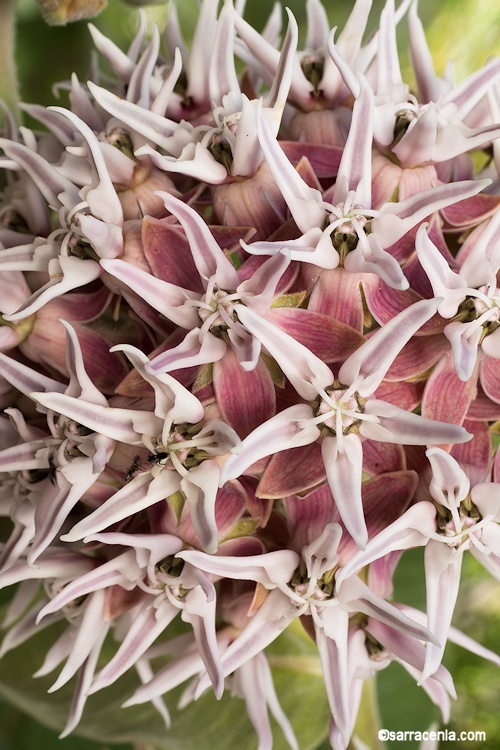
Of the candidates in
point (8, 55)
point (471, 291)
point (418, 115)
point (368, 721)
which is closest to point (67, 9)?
point (8, 55)

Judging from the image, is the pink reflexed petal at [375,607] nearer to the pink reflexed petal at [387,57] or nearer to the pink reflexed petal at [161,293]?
the pink reflexed petal at [161,293]

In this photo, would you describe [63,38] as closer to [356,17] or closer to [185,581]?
[356,17]

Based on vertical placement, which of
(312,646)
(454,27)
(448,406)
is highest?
(454,27)

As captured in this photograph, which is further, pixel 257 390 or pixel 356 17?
pixel 356 17

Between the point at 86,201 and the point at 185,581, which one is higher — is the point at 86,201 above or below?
above

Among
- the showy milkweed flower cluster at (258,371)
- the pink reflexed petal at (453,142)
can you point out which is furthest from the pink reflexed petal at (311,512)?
the pink reflexed petal at (453,142)

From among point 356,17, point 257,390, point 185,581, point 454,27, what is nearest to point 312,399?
point 257,390

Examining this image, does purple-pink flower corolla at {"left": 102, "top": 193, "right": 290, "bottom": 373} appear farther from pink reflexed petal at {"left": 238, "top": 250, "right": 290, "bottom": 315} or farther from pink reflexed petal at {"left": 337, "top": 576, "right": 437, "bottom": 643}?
pink reflexed petal at {"left": 337, "top": 576, "right": 437, "bottom": 643}

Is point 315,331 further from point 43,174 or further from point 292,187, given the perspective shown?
point 43,174
